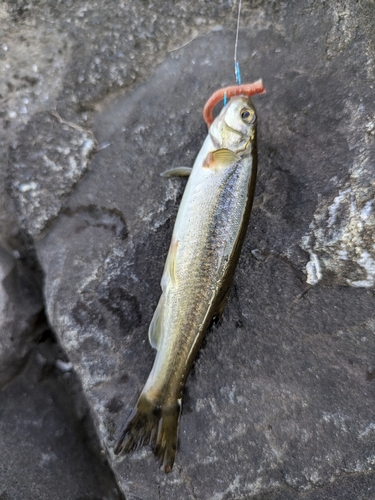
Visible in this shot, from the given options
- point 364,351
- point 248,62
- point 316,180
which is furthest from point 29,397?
point 248,62

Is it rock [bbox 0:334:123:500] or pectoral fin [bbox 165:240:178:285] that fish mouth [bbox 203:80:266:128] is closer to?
pectoral fin [bbox 165:240:178:285]

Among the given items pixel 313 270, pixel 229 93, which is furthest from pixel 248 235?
pixel 229 93

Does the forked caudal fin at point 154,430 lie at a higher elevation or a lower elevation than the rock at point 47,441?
higher

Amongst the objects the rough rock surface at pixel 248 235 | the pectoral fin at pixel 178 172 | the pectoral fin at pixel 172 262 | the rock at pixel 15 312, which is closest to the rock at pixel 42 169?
the rough rock surface at pixel 248 235

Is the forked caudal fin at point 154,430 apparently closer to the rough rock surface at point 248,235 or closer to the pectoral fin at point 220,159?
the rough rock surface at point 248,235

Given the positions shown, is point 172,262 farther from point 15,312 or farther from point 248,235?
point 15,312

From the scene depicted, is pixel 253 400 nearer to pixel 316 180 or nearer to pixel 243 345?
pixel 243 345
